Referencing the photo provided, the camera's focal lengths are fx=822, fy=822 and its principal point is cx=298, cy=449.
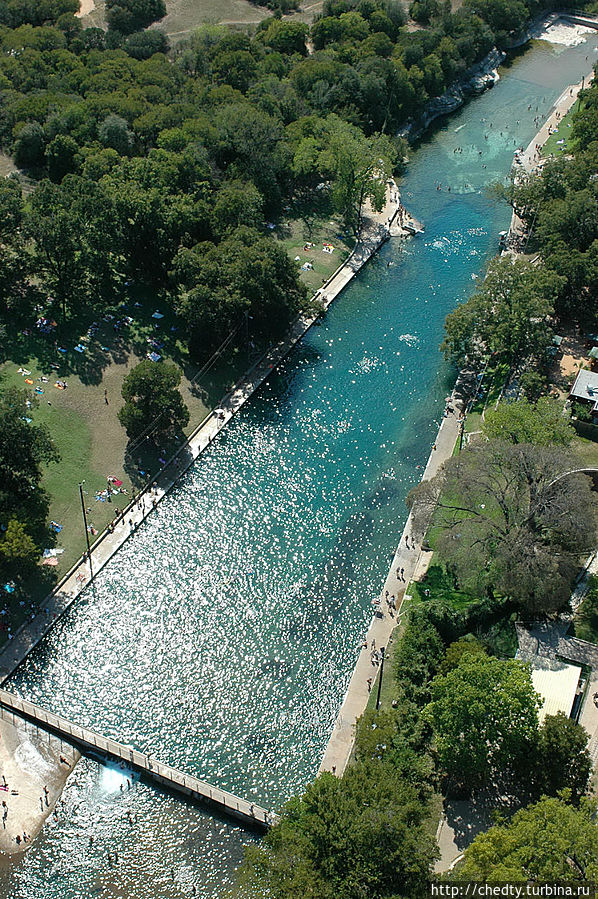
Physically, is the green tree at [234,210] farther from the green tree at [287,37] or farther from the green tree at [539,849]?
the green tree at [539,849]

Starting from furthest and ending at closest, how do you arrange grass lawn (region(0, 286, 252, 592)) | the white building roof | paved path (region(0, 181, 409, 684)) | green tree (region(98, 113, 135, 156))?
1. green tree (region(98, 113, 135, 156))
2. the white building roof
3. grass lawn (region(0, 286, 252, 592))
4. paved path (region(0, 181, 409, 684))

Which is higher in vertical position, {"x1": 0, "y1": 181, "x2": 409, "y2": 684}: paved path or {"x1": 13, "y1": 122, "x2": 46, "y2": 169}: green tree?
{"x1": 13, "y1": 122, "x2": 46, "y2": 169}: green tree

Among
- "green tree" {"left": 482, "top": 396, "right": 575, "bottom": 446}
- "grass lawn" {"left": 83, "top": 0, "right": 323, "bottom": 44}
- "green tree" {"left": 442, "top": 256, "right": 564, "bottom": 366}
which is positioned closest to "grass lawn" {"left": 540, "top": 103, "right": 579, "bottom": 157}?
"green tree" {"left": 442, "top": 256, "right": 564, "bottom": 366}

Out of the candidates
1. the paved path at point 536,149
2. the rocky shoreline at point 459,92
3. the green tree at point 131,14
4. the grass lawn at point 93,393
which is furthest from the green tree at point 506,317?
the green tree at point 131,14

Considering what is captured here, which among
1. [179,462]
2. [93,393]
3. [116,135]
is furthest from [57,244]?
[179,462]

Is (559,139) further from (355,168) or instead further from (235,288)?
(235,288)

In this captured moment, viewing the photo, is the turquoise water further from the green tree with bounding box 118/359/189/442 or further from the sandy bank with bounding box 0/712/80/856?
the green tree with bounding box 118/359/189/442
